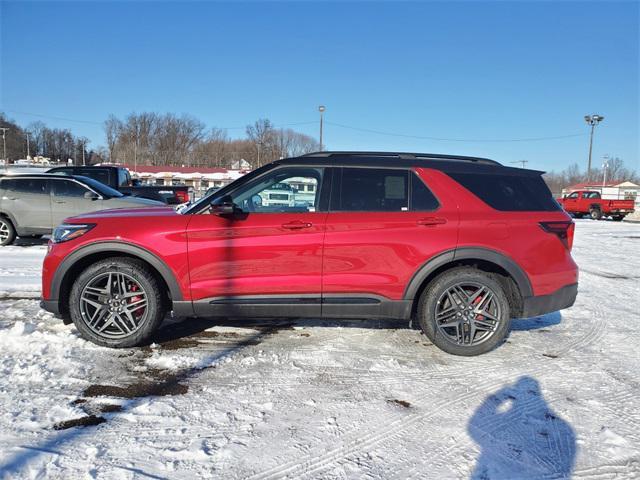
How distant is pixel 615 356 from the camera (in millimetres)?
4094

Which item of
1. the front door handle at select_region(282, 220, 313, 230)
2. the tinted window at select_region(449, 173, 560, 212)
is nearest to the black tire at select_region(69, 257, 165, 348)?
the front door handle at select_region(282, 220, 313, 230)

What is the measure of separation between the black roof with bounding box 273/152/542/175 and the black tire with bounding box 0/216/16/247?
9.02m

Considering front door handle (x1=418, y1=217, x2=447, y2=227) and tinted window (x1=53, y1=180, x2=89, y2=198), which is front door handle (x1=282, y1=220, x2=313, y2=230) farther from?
tinted window (x1=53, y1=180, x2=89, y2=198)

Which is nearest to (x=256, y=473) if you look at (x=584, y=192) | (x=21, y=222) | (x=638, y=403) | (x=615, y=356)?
(x=638, y=403)

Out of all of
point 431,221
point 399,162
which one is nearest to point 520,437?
point 431,221

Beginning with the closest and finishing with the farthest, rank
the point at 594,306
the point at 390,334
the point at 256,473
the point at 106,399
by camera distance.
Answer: the point at 256,473 < the point at 106,399 < the point at 390,334 < the point at 594,306

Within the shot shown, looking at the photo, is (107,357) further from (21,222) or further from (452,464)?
(21,222)

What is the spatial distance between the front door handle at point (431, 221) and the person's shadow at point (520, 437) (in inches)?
58.6

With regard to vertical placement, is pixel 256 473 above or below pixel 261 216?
below

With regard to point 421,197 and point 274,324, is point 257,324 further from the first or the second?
point 421,197

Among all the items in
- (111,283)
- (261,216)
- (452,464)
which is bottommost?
(452,464)

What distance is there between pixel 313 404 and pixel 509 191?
2.71 meters

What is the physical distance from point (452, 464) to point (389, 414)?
23.3 inches

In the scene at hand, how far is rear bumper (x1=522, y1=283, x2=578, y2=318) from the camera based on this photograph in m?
4.03
